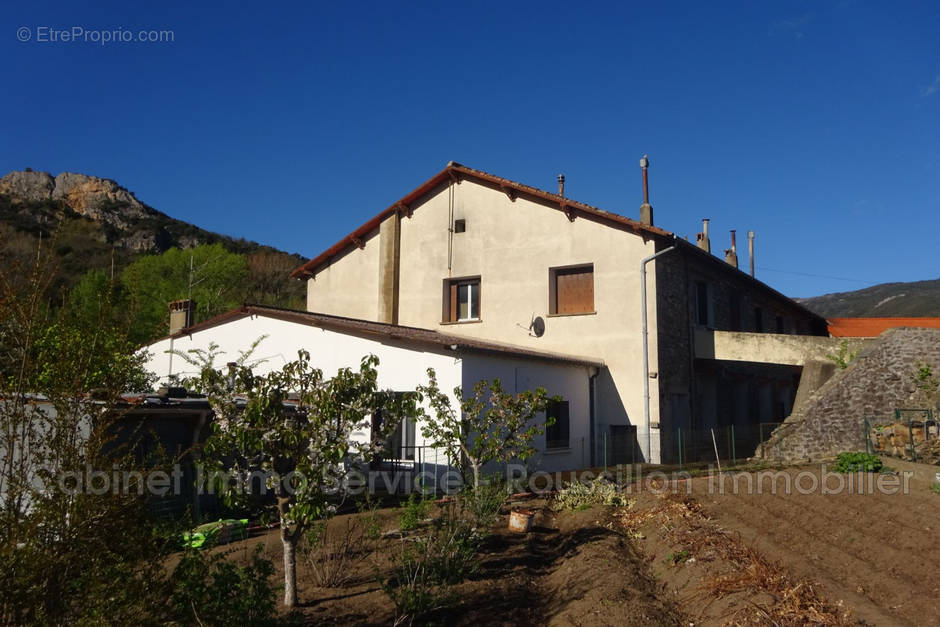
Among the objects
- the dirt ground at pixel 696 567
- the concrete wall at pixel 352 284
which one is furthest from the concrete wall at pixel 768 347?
the concrete wall at pixel 352 284

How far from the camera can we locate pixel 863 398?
55.6ft

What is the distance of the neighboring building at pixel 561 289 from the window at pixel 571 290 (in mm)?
30

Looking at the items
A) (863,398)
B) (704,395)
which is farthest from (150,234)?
(863,398)

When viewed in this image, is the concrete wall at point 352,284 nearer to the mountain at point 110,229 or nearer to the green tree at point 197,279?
the green tree at point 197,279

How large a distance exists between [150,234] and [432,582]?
183ft

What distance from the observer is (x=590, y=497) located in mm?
11688

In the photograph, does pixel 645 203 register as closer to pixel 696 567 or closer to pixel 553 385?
pixel 553 385

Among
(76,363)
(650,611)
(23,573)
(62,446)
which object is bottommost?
(650,611)

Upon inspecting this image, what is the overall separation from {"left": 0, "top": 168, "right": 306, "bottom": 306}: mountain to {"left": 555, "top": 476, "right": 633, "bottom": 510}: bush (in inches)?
1179

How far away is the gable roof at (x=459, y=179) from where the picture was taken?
18.8m

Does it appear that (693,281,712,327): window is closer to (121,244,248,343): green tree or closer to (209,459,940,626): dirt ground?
(209,459,940,626): dirt ground

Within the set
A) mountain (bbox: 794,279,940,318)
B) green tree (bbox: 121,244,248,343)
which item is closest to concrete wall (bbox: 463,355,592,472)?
green tree (bbox: 121,244,248,343)

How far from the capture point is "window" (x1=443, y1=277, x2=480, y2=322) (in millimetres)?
21156

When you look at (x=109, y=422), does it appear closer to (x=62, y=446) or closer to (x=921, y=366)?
(x=62, y=446)
